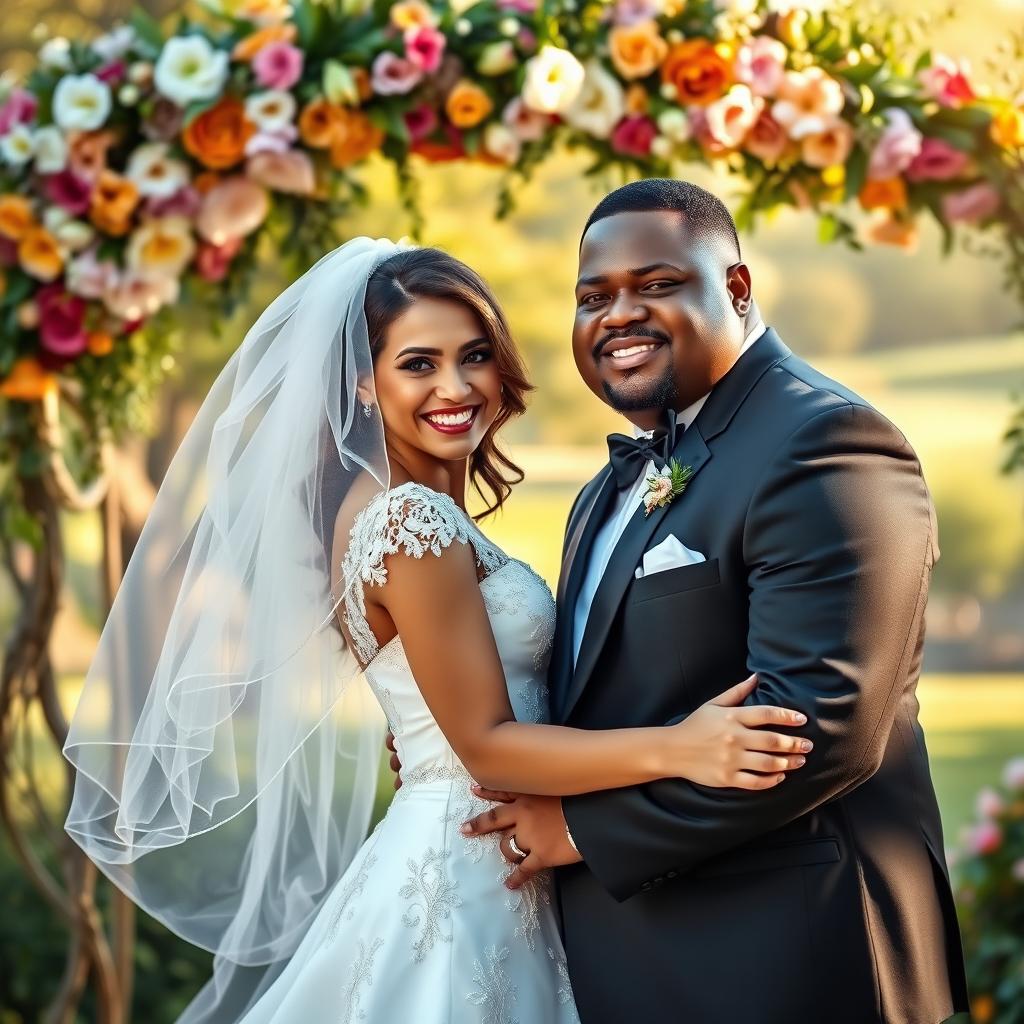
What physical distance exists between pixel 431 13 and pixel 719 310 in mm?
1764

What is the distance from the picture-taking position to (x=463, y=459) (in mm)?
3361

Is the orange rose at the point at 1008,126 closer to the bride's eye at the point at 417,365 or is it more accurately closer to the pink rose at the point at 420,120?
the pink rose at the point at 420,120

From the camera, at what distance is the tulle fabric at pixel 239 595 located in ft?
10.2

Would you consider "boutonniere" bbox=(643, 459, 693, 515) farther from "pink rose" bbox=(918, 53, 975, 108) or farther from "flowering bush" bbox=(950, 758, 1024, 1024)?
"flowering bush" bbox=(950, 758, 1024, 1024)

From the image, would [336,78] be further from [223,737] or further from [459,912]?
[459,912]

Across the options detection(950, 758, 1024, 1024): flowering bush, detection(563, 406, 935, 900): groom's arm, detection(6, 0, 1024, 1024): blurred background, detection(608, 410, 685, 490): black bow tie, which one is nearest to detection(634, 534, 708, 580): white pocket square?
detection(563, 406, 935, 900): groom's arm

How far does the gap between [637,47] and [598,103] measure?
21 centimetres

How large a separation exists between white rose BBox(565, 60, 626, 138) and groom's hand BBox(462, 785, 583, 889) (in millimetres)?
2142

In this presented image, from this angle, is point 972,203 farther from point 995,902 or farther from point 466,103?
point 995,902

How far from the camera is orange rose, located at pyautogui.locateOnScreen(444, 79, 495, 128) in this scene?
410 cm

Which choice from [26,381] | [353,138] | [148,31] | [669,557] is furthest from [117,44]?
[669,557]

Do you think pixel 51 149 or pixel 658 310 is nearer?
pixel 658 310

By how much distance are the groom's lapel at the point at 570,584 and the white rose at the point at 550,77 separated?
135 cm

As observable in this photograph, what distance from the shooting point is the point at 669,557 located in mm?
2740
